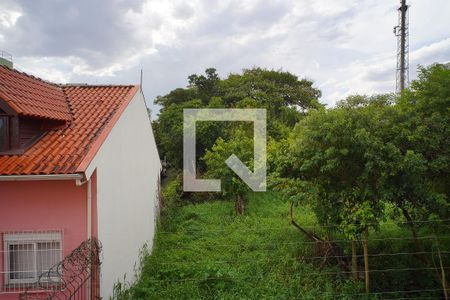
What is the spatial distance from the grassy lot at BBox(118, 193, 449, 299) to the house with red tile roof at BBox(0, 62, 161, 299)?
4.89 feet

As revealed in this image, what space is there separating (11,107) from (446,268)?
947 cm

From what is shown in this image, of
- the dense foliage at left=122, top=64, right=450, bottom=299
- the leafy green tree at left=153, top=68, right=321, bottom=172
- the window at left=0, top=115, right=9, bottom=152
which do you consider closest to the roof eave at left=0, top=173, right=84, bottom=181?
the window at left=0, top=115, right=9, bottom=152

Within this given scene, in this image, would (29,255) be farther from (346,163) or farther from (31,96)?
(346,163)

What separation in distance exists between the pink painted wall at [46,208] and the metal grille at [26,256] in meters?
0.10

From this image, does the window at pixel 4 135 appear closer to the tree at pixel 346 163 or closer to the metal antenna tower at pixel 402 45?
the tree at pixel 346 163

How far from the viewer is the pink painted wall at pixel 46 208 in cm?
509

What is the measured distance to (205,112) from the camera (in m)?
19.0

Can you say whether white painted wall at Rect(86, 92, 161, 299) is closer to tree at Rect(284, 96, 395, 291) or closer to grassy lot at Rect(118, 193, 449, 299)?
grassy lot at Rect(118, 193, 449, 299)

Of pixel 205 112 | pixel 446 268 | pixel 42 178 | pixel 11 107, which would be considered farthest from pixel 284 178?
pixel 205 112

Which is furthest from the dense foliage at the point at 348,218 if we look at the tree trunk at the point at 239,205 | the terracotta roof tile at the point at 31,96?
the terracotta roof tile at the point at 31,96

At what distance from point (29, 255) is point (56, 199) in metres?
1.03

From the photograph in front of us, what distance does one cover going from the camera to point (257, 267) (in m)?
8.23

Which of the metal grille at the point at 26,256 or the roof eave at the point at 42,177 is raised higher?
the roof eave at the point at 42,177

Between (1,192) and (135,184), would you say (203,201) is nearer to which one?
(135,184)
